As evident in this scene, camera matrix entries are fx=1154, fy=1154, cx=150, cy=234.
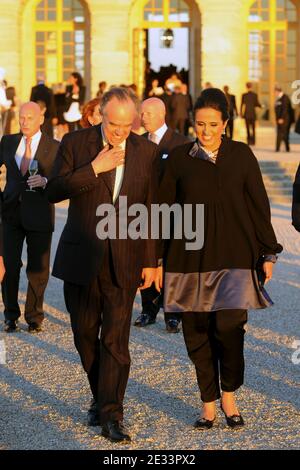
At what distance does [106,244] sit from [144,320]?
3.39 metres

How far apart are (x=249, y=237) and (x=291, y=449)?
1.08 meters

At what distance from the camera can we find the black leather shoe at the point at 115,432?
217 inches

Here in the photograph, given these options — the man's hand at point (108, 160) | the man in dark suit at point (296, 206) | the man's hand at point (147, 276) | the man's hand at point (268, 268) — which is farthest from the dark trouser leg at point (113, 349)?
the man in dark suit at point (296, 206)

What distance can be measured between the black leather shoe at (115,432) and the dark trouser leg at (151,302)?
3.40 m

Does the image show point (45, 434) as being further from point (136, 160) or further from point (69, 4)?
point (69, 4)

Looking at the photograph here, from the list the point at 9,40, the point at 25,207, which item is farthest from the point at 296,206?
the point at 9,40

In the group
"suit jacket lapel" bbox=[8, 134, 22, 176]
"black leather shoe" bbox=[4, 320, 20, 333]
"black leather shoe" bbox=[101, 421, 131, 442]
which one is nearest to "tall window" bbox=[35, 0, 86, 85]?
"suit jacket lapel" bbox=[8, 134, 22, 176]

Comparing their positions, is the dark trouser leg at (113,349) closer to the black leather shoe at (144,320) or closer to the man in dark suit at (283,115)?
the black leather shoe at (144,320)

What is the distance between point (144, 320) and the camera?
895cm

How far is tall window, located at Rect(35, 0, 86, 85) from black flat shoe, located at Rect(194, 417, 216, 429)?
26.2m

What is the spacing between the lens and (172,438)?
5.58 m

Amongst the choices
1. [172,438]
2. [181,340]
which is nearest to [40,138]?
[181,340]

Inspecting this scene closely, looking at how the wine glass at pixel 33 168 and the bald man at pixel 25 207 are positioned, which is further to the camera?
the bald man at pixel 25 207

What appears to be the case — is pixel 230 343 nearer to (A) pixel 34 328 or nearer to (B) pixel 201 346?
(B) pixel 201 346
